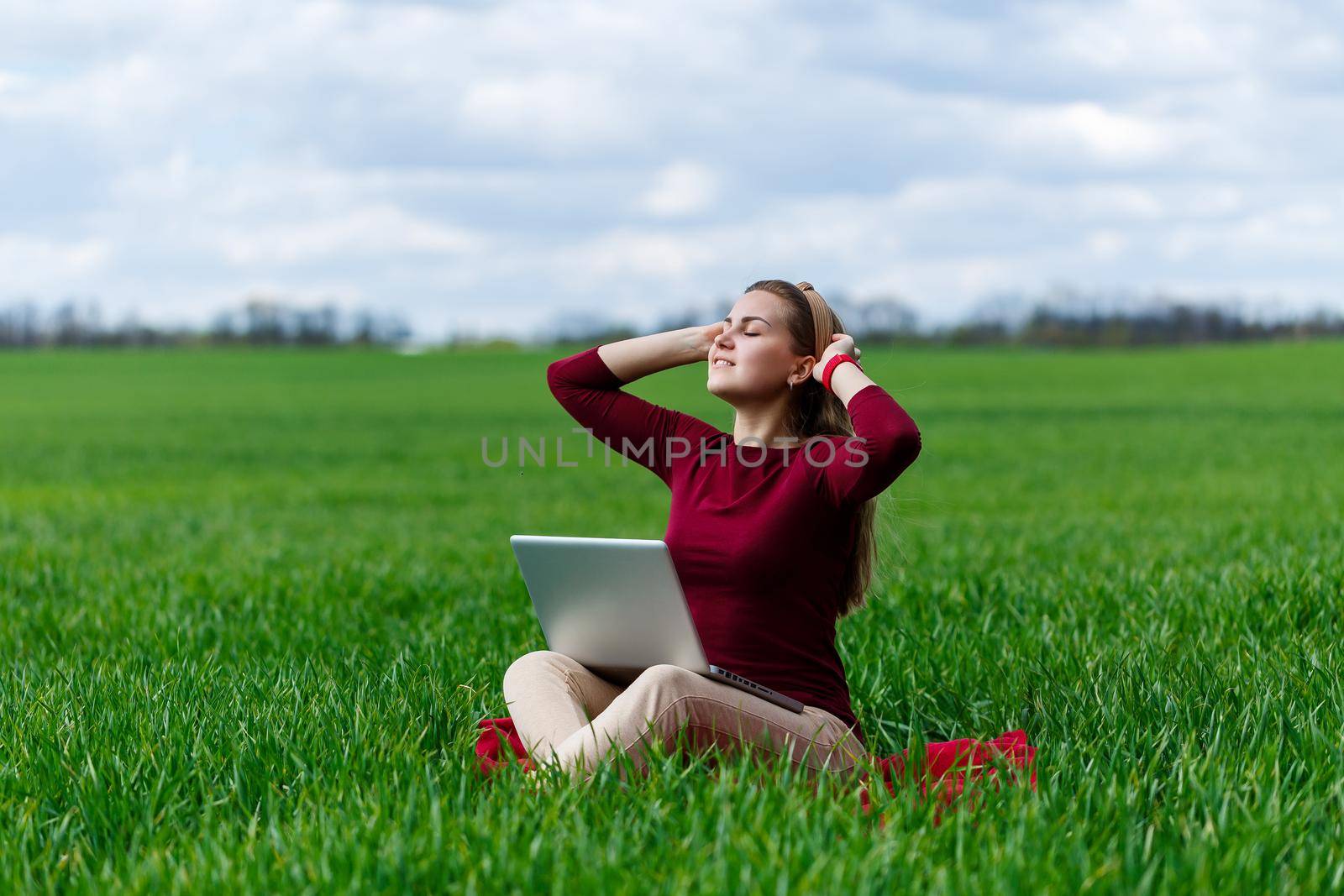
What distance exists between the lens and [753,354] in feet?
12.0

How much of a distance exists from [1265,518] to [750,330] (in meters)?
7.90

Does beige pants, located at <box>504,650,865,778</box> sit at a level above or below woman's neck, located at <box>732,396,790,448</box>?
below

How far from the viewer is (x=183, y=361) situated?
8106 cm

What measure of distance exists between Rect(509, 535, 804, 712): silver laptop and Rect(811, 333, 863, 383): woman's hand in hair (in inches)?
29.1

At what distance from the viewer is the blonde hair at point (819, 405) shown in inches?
146

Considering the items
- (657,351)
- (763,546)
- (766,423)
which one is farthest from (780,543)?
(657,351)

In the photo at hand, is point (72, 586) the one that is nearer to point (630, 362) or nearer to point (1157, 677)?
point (630, 362)

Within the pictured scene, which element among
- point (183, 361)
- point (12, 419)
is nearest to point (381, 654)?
point (12, 419)

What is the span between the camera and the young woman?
131 inches

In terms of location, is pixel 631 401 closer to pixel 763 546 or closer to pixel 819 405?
pixel 819 405

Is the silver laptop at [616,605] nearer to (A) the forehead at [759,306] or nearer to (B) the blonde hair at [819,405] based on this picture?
(B) the blonde hair at [819,405]

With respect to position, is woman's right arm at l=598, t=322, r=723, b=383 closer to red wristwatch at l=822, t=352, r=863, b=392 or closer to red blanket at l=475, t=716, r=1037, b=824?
red wristwatch at l=822, t=352, r=863, b=392

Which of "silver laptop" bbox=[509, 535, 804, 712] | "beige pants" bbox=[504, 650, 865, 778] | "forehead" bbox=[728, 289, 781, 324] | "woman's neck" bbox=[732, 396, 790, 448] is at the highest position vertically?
"forehead" bbox=[728, 289, 781, 324]

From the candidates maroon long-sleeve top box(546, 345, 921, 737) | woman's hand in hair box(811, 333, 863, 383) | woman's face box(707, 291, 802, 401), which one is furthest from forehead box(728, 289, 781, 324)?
maroon long-sleeve top box(546, 345, 921, 737)
